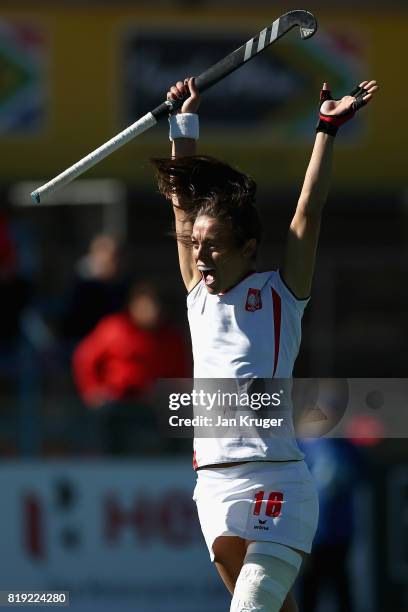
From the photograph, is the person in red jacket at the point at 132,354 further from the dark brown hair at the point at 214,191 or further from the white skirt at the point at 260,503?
the white skirt at the point at 260,503

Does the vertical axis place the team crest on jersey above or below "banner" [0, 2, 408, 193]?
below

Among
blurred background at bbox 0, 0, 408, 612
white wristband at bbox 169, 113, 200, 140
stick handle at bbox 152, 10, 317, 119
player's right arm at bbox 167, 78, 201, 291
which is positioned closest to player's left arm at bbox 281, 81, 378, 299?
stick handle at bbox 152, 10, 317, 119

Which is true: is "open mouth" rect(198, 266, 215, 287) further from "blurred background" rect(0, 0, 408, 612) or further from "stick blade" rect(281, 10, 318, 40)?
"blurred background" rect(0, 0, 408, 612)

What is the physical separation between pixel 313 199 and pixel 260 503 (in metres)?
1.10

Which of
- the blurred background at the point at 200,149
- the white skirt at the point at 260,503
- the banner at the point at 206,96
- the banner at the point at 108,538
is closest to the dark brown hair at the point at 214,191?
the white skirt at the point at 260,503

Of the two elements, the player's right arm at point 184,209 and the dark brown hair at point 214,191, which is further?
the player's right arm at point 184,209

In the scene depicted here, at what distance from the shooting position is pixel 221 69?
16.4 feet

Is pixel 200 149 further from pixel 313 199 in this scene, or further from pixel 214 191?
pixel 313 199

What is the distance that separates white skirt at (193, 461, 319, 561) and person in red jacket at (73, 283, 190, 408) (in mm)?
4551

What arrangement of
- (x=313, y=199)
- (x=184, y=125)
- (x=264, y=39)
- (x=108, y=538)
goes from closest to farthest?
(x=313, y=199), (x=264, y=39), (x=184, y=125), (x=108, y=538)

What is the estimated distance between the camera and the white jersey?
15.4ft

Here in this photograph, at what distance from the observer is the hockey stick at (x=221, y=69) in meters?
4.83

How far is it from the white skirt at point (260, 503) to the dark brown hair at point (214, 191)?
84cm

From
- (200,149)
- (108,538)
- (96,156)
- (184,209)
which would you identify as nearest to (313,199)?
(184,209)
